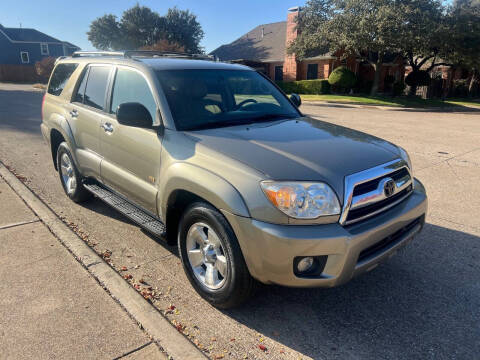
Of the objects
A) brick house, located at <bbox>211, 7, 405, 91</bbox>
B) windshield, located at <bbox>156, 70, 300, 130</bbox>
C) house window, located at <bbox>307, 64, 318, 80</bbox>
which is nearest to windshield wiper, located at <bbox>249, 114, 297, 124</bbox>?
windshield, located at <bbox>156, 70, 300, 130</bbox>

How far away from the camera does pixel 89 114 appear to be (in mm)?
4363

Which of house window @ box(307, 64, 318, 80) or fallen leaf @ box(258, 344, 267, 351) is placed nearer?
fallen leaf @ box(258, 344, 267, 351)

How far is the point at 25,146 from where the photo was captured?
344 inches

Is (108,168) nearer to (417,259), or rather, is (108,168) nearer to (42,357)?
(42,357)

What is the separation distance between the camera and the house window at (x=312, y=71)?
35.3 metres

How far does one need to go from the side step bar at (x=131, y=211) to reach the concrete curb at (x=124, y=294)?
0.49 meters

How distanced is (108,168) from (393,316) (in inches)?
121

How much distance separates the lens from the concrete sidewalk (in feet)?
8.25

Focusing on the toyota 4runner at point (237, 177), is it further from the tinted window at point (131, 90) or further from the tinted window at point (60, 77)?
the tinted window at point (60, 77)

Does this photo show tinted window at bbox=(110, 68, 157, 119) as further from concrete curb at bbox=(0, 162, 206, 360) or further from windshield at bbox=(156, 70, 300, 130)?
concrete curb at bbox=(0, 162, 206, 360)

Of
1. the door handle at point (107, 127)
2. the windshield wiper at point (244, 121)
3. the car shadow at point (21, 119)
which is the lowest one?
the car shadow at point (21, 119)

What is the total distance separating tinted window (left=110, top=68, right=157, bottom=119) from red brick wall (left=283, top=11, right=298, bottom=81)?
31988mm

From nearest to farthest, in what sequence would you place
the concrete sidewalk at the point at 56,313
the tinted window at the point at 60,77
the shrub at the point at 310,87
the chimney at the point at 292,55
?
the concrete sidewalk at the point at 56,313
the tinted window at the point at 60,77
the shrub at the point at 310,87
the chimney at the point at 292,55

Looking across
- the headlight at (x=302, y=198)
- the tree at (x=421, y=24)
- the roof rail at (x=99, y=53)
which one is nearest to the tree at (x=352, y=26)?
the tree at (x=421, y=24)
